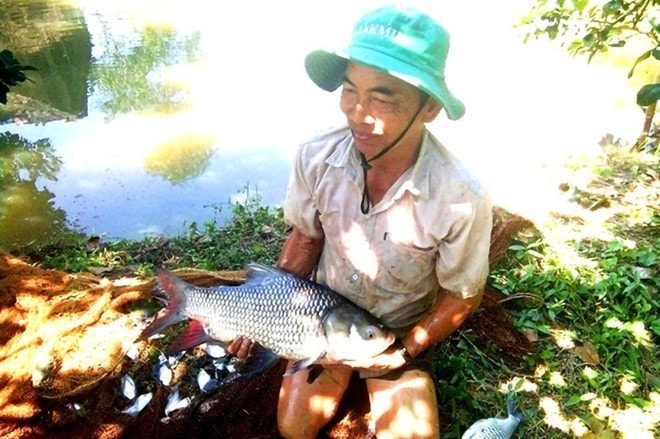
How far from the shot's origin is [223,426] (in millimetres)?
2883

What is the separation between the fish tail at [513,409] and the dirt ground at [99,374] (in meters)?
0.42

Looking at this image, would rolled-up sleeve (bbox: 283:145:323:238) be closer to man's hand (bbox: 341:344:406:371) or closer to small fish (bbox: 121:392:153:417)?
man's hand (bbox: 341:344:406:371)

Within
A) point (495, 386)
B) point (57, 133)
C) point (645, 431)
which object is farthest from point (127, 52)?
point (645, 431)

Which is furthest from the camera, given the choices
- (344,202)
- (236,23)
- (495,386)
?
(236,23)

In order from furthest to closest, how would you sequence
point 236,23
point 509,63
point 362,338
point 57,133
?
point 236,23
point 509,63
point 57,133
point 362,338

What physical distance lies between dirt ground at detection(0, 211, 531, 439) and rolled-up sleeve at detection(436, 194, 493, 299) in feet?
3.11

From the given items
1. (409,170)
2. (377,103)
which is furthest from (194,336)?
(377,103)

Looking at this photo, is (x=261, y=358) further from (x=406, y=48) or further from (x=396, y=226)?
(x=406, y=48)

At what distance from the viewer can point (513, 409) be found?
9.34 feet

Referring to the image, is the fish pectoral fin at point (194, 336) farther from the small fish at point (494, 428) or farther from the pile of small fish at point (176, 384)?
the small fish at point (494, 428)

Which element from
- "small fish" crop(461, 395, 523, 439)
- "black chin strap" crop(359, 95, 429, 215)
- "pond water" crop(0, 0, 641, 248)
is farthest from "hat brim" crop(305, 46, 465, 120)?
"pond water" crop(0, 0, 641, 248)

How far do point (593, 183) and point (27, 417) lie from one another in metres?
5.02

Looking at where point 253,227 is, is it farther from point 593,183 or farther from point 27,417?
point 593,183

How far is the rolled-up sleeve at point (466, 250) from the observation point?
2.31 m
